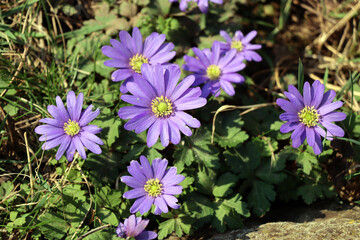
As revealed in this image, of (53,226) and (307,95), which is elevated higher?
(307,95)

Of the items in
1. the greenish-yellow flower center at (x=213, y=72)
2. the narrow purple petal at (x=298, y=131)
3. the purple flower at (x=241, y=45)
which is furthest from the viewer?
the purple flower at (x=241, y=45)

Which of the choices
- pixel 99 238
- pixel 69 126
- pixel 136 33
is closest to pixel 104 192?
pixel 99 238

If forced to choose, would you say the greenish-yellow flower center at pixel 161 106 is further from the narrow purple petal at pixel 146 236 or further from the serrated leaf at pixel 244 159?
the narrow purple petal at pixel 146 236

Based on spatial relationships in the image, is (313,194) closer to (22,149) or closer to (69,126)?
(69,126)

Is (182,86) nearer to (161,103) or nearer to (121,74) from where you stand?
(161,103)

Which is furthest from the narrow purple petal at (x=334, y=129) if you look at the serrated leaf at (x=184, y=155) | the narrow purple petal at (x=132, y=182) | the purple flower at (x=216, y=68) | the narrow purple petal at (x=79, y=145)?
the narrow purple petal at (x=79, y=145)

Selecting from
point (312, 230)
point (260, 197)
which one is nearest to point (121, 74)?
point (260, 197)
